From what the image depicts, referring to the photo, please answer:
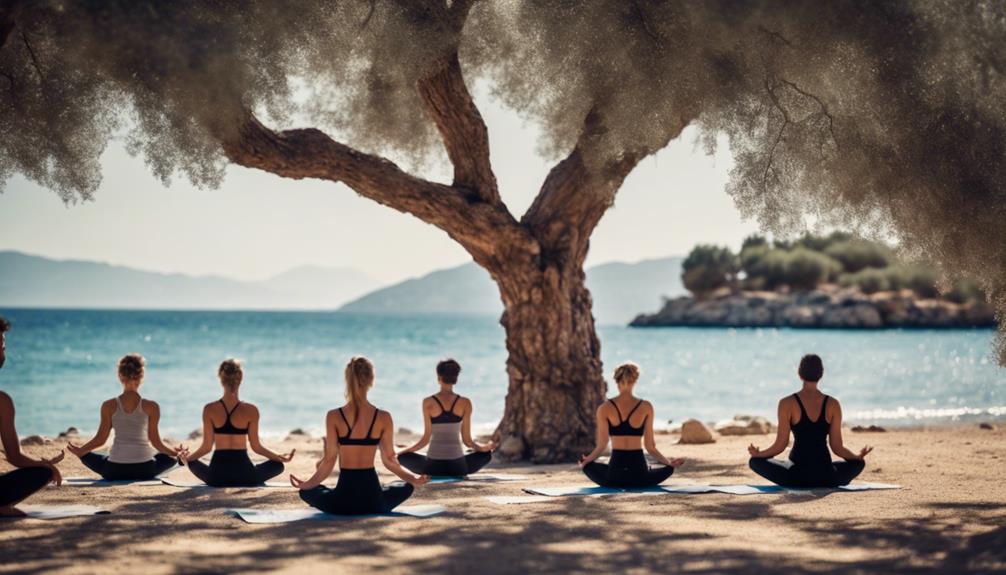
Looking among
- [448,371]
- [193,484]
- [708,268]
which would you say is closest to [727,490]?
[448,371]

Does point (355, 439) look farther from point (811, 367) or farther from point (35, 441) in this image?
point (35, 441)

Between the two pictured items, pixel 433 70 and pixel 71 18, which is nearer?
pixel 71 18

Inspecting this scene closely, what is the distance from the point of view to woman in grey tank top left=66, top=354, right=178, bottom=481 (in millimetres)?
10273

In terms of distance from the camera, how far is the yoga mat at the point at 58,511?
7828 mm

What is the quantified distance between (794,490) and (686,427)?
20.5 feet

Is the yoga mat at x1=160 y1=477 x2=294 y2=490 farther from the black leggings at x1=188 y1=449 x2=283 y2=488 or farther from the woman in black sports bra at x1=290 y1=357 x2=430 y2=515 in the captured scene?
the woman in black sports bra at x1=290 y1=357 x2=430 y2=515

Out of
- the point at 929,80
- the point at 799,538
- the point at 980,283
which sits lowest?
the point at 799,538

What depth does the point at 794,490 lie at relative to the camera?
31.9 ft

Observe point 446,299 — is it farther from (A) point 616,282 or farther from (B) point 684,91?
(B) point 684,91

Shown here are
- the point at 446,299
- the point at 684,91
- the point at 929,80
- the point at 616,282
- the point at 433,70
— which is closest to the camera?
the point at 929,80

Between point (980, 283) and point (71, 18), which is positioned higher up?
point (71, 18)

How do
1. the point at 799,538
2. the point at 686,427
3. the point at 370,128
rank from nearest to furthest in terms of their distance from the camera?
1. the point at 799,538
2. the point at 370,128
3. the point at 686,427

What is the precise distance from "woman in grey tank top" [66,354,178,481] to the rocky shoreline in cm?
7783

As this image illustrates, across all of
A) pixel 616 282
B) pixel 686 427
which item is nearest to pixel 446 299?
pixel 616 282
